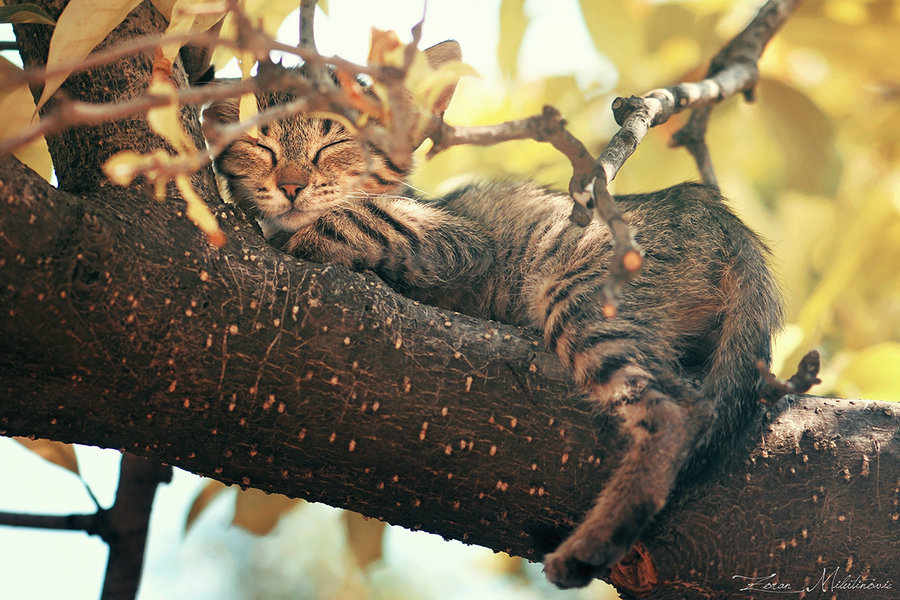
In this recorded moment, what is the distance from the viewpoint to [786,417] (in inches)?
81.9

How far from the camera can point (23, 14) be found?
180 centimetres

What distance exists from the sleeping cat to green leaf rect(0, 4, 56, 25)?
86cm

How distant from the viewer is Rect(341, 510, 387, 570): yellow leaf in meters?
2.69

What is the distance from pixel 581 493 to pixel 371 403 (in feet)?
1.99

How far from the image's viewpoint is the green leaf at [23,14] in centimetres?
175

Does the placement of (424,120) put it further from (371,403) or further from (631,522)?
(631,522)

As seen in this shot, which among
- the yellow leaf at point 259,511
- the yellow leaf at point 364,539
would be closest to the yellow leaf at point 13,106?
the yellow leaf at point 259,511

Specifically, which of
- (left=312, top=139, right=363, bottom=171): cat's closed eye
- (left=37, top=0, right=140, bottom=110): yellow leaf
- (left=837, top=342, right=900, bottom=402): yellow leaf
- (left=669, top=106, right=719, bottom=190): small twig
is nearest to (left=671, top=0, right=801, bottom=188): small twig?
(left=669, top=106, right=719, bottom=190): small twig

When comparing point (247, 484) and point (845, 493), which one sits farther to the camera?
point (845, 493)

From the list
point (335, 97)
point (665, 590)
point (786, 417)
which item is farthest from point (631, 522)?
point (335, 97)

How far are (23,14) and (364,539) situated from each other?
1.94m

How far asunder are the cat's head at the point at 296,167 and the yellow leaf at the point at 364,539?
111cm

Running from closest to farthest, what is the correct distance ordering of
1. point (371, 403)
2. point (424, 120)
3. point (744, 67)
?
point (424, 120), point (371, 403), point (744, 67)

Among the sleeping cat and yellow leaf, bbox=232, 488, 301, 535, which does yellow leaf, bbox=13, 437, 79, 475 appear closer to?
yellow leaf, bbox=232, 488, 301, 535
